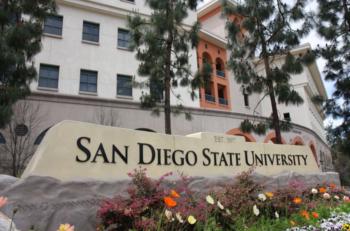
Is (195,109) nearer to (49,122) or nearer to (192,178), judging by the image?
(49,122)

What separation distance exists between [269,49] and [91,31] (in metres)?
11.1

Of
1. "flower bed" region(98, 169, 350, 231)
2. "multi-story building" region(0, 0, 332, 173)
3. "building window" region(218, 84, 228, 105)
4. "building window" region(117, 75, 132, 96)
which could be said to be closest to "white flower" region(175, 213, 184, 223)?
"flower bed" region(98, 169, 350, 231)

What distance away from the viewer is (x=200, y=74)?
1137 cm

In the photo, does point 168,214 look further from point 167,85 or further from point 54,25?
point 54,25

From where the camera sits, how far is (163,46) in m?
11.3

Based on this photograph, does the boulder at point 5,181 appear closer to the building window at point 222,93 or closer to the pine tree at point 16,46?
the pine tree at point 16,46

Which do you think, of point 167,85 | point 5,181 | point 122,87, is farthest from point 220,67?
point 5,181

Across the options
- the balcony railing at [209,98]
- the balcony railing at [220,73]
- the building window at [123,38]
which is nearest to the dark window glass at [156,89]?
the building window at [123,38]

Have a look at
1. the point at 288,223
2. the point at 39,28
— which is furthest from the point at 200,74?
the point at 288,223

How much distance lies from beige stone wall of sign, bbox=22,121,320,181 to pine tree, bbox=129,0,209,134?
430 centimetres

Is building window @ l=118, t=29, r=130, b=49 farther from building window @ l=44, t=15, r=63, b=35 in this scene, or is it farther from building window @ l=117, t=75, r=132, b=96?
building window @ l=44, t=15, r=63, b=35

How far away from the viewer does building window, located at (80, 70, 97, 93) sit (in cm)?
1664

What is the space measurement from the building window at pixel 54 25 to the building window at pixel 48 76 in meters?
2.14

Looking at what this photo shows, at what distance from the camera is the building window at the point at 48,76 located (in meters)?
15.7
